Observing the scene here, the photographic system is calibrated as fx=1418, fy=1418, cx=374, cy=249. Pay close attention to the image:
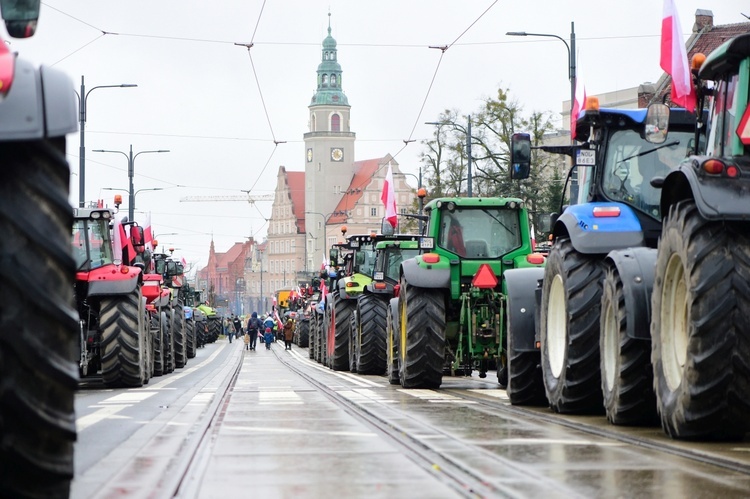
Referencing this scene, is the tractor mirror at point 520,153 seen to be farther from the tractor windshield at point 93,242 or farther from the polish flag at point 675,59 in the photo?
the tractor windshield at point 93,242

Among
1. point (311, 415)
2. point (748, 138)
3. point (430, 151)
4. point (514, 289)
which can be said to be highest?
point (430, 151)

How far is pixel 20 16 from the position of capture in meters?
5.93

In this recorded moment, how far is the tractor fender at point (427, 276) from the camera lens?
1822cm

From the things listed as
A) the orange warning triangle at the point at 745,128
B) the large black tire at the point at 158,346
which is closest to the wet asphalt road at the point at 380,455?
the orange warning triangle at the point at 745,128

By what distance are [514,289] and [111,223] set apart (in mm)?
10056

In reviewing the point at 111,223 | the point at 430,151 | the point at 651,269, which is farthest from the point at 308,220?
the point at 651,269

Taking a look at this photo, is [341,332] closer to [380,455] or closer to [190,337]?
[190,337]

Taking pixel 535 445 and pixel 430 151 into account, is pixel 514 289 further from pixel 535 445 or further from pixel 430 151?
pixel 430 151

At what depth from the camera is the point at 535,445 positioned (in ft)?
30.1

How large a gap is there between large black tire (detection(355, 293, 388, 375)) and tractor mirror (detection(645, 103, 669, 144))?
15684 mm

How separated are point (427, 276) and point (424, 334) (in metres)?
0.76

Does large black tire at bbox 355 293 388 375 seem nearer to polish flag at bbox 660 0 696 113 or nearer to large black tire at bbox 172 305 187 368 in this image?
large black tire at bbox 172 305 187 368

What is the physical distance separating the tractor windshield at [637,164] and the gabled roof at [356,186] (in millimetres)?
156581

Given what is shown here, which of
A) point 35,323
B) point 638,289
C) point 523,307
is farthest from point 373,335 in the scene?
point 35,323
